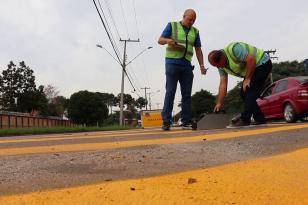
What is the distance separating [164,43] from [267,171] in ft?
16.1

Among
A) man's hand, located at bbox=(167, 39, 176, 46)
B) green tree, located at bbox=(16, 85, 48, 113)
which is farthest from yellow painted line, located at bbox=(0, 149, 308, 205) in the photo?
green tree, located at bbox=(16, 85, 48, 113)

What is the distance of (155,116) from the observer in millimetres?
27656

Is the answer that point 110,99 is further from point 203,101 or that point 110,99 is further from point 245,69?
point 245,69

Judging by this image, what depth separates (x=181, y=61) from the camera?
8.49 m

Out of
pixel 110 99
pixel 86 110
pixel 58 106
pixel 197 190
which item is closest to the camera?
pixel 197 190

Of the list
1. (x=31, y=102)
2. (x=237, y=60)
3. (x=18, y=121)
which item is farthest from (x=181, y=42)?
(x=31, y=102)

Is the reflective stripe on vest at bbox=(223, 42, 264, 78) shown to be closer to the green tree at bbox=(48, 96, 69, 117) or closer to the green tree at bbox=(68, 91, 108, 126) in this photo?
the green tree at bbox=(68, 91, 108, 126)

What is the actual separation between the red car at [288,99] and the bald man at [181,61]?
4216 mm

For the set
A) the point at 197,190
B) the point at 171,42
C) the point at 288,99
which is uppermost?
the point at 171,42

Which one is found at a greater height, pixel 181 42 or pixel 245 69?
pixel 181 42

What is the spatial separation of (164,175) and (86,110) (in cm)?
8888

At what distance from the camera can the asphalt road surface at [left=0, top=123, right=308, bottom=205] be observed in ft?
9.55

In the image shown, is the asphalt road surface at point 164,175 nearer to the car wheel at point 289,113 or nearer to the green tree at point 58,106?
the car wheel at point 289,113

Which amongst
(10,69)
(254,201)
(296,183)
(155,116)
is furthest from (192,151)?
(10,69)
